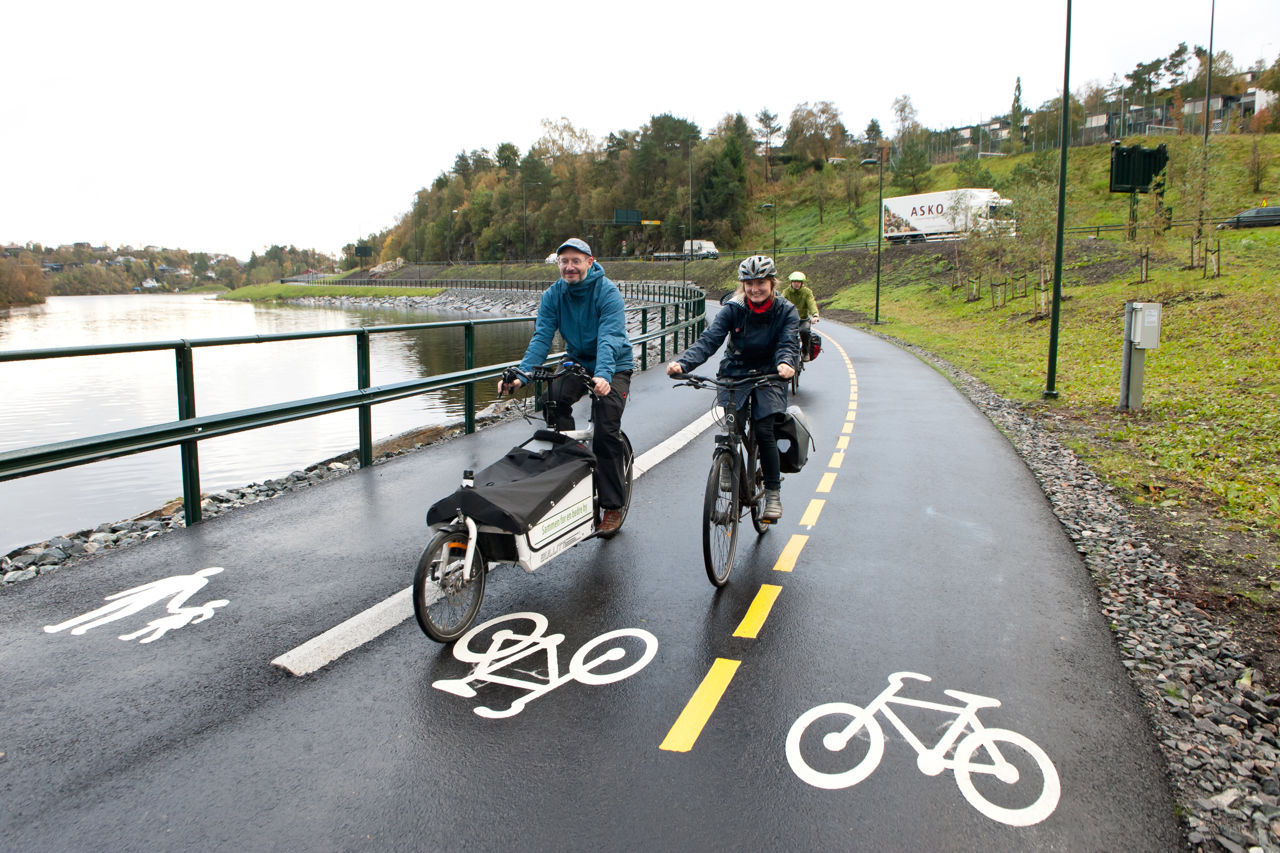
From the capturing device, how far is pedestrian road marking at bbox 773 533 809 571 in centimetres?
580

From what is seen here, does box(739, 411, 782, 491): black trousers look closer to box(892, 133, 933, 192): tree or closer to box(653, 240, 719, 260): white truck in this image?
box(653, 240, 719, 260): white truck

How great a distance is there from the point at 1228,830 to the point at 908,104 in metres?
136

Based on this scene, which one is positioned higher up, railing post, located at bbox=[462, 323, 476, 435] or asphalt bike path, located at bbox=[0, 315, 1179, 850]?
railing post, located at bbox=[462, 323, 476, 435]

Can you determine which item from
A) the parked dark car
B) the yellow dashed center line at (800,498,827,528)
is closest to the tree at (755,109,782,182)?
the parked dark car

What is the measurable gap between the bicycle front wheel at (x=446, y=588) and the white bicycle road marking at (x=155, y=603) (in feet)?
4.62

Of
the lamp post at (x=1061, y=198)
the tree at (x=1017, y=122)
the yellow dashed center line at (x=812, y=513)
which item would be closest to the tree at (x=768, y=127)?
the tree at (x=1017, y=122)

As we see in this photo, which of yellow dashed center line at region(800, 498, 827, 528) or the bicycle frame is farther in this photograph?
yellow dashed center line at region(800, 498, 827, 528)

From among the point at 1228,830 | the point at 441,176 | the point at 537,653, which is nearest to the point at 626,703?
the point at 537,653

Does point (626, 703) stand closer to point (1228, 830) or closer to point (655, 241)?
point (1228, 830)

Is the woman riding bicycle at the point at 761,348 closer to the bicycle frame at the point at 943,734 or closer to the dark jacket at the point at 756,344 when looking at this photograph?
the dark jacket at the point at 756,344

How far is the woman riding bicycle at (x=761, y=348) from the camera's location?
5.79 metres

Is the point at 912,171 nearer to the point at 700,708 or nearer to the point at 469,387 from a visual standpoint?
the point at 469,387

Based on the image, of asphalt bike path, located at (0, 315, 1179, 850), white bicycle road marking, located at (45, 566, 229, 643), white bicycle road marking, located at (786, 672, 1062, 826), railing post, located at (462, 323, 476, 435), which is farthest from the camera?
railing post, located at (462, 323, 476, 435)

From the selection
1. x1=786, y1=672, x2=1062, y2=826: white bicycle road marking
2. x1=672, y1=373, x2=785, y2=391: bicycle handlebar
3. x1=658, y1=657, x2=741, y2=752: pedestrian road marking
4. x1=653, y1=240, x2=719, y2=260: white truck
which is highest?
x1=653, y1=240, x2=719, y2=260: white truck
